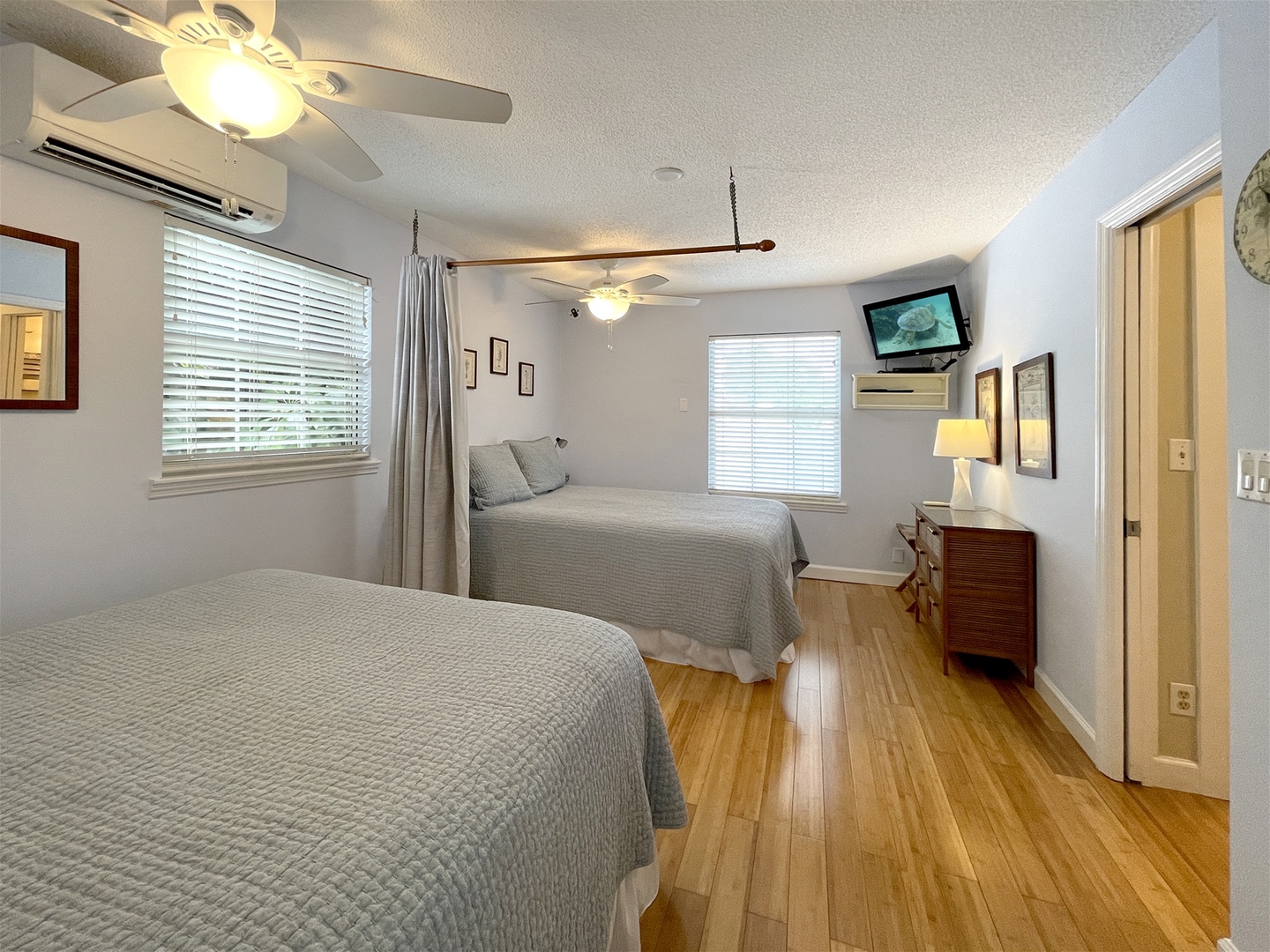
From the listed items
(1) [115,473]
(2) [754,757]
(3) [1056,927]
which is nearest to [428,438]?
(1) [115,473]

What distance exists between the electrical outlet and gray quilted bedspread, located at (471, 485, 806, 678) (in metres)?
1.40

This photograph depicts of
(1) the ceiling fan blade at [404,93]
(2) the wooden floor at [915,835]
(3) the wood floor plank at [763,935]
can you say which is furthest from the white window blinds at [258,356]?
(3) the wood floor plank at [763,935]

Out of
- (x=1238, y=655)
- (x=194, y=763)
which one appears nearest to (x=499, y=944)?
(x=194, y=763)

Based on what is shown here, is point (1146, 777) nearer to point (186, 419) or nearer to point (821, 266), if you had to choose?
point (821, 266)

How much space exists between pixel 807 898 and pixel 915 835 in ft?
1.56

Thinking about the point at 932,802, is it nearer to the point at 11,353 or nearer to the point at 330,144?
the point at 330,144

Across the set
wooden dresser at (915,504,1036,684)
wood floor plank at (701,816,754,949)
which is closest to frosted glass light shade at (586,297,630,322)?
wooden dresser at (915,504,1036,684)

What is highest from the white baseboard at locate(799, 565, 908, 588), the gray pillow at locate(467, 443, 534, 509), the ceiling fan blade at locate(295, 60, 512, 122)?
the ceiling fan blade at locate(295, 60, 512, 122)

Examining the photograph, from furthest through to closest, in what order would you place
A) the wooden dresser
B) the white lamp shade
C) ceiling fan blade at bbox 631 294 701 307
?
ceiling fan blade at bbox 631 294 701 307 < the white lamp shade < the wooden dresser

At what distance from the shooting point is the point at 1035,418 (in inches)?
108

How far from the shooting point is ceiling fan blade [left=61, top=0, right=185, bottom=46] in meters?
1.06

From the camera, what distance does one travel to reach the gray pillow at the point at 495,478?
3.52 meters

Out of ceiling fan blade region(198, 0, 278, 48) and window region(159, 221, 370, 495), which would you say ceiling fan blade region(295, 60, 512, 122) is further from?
window region(159, 221, 370, 495)

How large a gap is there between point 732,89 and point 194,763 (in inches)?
92.1
